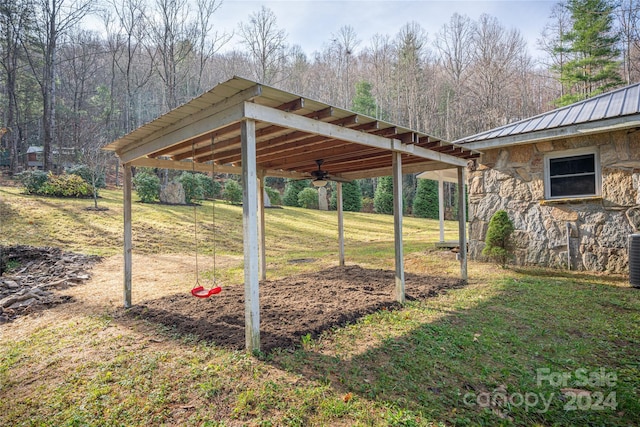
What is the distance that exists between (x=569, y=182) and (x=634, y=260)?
1.73 m

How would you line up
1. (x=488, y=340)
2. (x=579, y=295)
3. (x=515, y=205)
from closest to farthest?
(x=488, y=340) → (x=579, y=295) → (x=515, y=205)

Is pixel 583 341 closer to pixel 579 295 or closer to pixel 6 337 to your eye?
pixel 579 295

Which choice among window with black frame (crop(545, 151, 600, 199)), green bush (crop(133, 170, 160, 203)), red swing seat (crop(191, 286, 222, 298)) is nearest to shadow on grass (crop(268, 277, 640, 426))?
red swing seat (crop(191, 286, 222, 298))

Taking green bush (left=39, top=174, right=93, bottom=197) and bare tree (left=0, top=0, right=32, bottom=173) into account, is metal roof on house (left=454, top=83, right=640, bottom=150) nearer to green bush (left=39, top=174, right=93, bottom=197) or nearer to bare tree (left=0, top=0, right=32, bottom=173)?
green bush (left=39, top=174, right=93, bottom=197)

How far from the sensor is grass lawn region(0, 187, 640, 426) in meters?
2.17

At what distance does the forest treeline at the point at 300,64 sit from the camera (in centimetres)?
1594

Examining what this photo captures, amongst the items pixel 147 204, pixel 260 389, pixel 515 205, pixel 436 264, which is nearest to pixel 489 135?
pixel 515 205

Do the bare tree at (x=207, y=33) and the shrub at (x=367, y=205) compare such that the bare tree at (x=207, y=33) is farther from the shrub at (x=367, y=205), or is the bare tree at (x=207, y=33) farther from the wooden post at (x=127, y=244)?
the wooden post at (x=127, y=244)

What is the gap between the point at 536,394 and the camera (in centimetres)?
241

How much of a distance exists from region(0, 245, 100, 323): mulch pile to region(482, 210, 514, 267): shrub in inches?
297

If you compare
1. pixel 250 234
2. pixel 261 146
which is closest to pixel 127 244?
pixel 261 146

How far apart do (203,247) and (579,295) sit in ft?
29.1

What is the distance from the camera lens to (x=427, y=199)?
66.7ft

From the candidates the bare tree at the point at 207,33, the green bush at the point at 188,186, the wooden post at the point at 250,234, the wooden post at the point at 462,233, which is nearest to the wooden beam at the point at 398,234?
the wooden post at the point at 462,233
